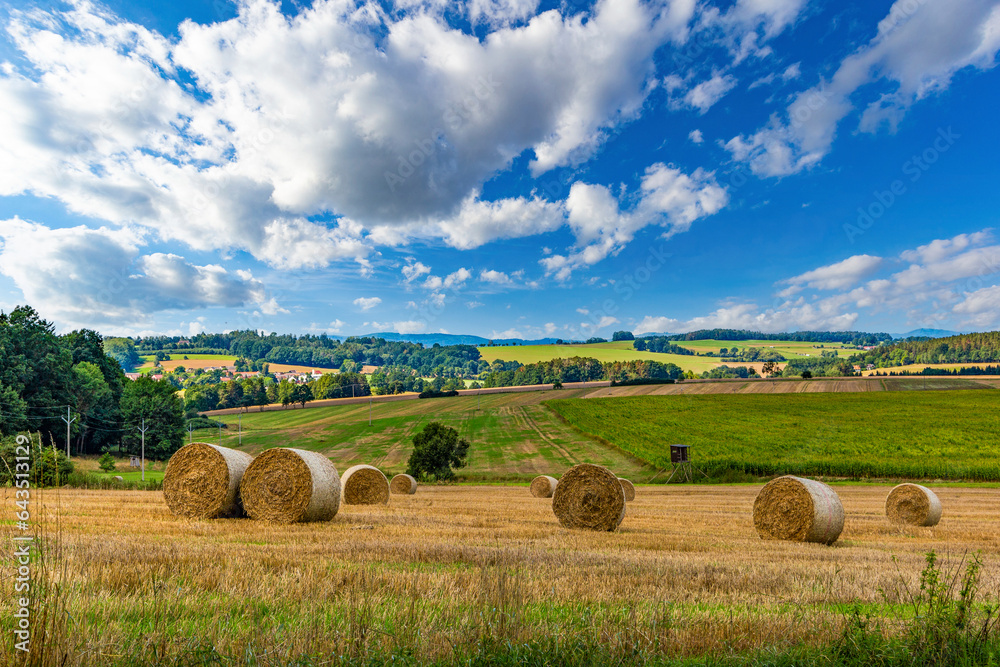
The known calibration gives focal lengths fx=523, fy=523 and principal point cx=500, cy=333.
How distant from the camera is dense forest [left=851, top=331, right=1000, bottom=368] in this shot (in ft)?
343

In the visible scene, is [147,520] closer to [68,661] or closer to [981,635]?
[68,661]

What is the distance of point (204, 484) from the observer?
13859 millimetres

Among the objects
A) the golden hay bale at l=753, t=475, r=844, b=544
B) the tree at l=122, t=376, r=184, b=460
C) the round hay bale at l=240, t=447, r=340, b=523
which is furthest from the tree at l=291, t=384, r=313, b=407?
the golden hay bale at l=753, t=475, r=844, b=544

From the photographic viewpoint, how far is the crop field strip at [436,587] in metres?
3.67

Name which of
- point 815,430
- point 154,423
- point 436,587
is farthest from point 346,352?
point 436,587

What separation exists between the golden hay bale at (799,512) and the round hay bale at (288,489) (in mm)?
11751

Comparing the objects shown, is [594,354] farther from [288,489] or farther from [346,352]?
[288,489]

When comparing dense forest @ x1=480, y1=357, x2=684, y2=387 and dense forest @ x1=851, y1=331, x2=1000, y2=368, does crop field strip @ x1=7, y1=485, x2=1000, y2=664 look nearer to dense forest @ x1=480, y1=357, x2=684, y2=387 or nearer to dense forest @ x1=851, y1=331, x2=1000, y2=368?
dense forest @ x1=480, y1=357, x2=684, y2=387

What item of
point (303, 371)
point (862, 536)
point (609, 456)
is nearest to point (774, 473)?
point (609, 456)

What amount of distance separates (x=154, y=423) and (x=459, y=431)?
36376 mm

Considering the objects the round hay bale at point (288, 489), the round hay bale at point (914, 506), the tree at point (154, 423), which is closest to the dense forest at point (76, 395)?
the tree at point (154, 423)

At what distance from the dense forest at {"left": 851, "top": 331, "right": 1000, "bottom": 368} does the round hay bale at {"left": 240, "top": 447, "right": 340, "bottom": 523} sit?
420 feet

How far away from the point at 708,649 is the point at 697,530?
1177cm

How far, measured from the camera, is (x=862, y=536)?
1502 centimetres
